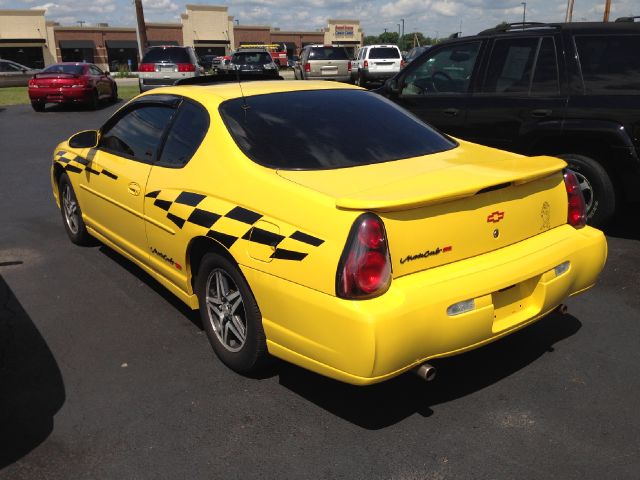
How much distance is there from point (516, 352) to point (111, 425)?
225 cm

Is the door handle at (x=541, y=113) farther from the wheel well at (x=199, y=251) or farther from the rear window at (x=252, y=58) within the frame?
the rear window at (x=252, y=58)

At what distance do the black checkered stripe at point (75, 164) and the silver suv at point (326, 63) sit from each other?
750 inches

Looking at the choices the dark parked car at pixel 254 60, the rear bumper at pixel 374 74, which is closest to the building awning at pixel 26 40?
the dark parked car at pixel 254 60

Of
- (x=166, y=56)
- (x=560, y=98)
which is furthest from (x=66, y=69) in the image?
(x=560, y=98)

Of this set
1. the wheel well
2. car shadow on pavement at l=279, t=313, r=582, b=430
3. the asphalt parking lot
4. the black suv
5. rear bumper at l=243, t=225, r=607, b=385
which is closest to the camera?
rear bumper at l=243, t=225, r=607, b=385

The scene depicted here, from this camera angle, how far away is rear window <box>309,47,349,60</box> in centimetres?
2362

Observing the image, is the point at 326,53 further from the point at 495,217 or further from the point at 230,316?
the point at 495,217

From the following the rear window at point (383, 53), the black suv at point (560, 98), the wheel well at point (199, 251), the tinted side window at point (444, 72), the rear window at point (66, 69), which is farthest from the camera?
the rear window at point (383, 53)

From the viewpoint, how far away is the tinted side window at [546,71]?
541 cm

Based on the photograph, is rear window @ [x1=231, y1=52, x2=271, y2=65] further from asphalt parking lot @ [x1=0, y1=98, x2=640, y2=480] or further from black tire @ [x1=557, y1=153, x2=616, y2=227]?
asphalt parking lot @ [x1=0, y1=98, x2=640, y2=480]

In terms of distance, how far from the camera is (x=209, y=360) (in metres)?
3.45

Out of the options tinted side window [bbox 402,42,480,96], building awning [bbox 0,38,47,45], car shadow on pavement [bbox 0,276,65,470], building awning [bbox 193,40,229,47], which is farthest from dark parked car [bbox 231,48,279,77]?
building awning [bbox 193,40,229,47]

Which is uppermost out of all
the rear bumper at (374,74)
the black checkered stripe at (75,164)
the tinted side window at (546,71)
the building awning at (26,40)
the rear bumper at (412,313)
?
the building awning at (26,40)

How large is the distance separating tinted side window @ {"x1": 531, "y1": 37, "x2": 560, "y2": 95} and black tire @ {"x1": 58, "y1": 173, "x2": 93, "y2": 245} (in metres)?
4.27
